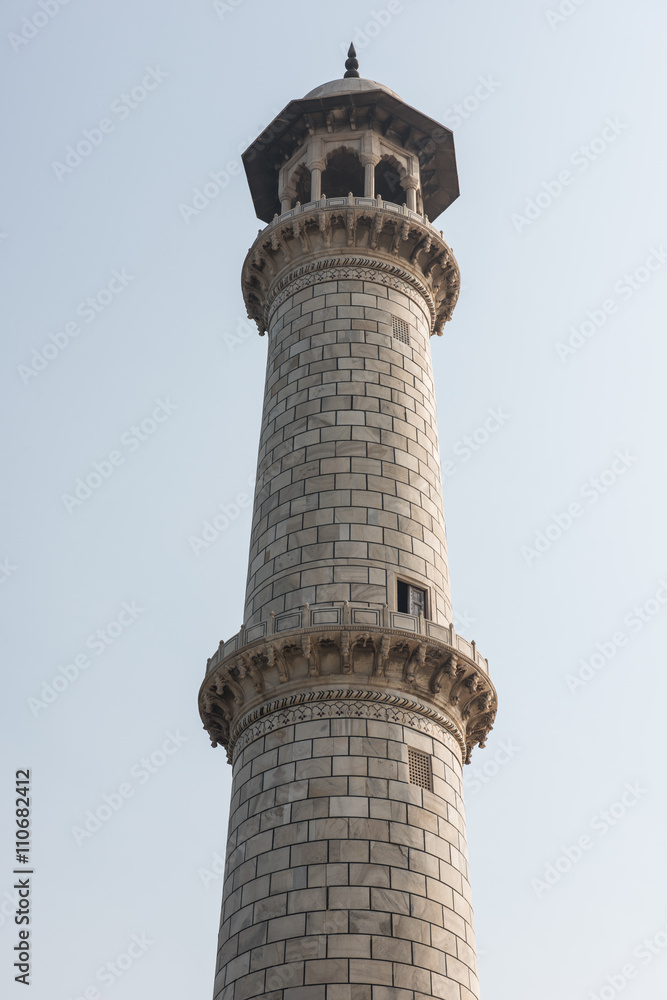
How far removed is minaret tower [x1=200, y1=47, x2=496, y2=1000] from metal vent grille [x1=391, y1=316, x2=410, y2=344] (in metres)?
0.06

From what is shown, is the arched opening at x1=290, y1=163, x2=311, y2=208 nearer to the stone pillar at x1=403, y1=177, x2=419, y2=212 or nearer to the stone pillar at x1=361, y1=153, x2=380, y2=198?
the stone pillar at x1=361, y1=153, x2=380, y2=198

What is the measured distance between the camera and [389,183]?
34969mm

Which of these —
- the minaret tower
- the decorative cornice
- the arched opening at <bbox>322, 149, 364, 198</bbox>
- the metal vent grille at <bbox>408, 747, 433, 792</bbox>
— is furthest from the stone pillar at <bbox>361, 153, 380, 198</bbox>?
the metal vent grille at <bbox>408, 747, 433, 792</bbox>

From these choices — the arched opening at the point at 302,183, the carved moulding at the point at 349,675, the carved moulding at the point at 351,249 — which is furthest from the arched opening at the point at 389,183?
the carved moulding at the point at 349,675

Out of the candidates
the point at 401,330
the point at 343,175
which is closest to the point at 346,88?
the point at 343,175

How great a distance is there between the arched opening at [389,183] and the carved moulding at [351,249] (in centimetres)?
395

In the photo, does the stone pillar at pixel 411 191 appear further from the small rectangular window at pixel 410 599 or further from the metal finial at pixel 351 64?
the small rectangular window at pixel 410 599

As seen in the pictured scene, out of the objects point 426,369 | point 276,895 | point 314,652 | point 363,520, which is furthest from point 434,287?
point 276,895

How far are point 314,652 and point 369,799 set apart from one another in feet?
10.3

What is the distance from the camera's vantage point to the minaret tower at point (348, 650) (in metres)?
19.6

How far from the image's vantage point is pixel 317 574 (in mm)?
23797

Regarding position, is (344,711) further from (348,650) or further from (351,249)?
(351,249)

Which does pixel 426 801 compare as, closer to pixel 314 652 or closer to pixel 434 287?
pixel 314 652

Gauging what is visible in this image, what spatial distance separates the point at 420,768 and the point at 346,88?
21.1 m
